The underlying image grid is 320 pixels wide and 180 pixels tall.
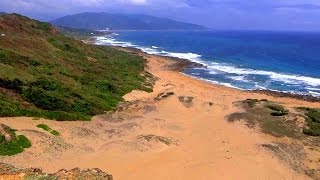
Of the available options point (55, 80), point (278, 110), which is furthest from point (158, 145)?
point (278, 110)

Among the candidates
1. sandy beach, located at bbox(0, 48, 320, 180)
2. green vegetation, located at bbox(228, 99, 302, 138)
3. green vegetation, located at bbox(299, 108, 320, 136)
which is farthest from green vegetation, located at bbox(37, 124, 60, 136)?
green vegetation, located at bbox(299, 108, 320, 136)

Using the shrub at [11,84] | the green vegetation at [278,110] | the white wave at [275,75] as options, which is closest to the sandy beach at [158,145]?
the green vegetation at [278,110]

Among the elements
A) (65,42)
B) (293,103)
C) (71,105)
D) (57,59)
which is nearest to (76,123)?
(71,105)

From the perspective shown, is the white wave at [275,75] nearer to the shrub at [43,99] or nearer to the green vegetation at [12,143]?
the shrub at [43,99]

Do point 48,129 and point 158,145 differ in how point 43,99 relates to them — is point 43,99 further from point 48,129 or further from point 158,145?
point 158,145

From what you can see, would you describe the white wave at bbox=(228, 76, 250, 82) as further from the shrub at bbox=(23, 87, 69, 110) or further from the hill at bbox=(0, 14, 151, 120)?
the shrub at bbox=(23, 87, 69, 110)

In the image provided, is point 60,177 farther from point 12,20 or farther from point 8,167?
point 12,20
